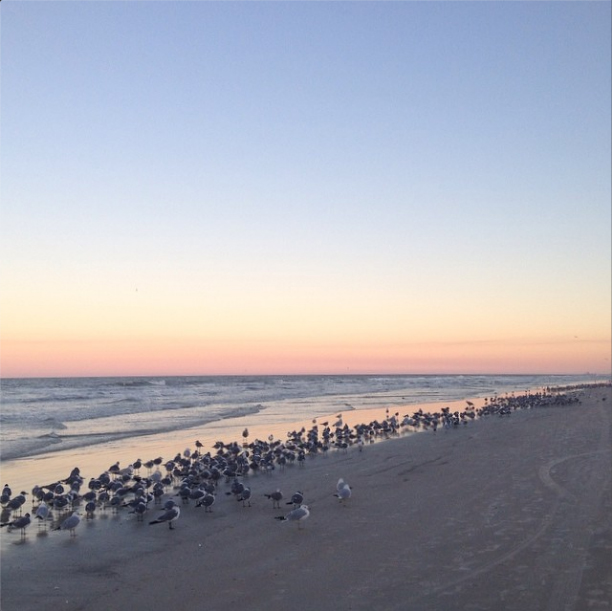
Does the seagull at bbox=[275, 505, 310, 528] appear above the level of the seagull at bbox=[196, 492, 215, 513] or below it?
above

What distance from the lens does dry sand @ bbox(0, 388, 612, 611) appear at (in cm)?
795

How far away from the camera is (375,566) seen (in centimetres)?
900

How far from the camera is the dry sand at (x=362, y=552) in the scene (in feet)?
26.1

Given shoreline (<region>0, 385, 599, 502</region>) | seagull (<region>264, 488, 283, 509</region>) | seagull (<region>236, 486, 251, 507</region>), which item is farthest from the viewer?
shoreline (<region>0, 385, 599, 502</region>)

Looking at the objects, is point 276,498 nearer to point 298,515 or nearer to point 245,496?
point 245,496

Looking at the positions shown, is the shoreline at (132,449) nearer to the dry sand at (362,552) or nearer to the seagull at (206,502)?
the seagull at (206,502)

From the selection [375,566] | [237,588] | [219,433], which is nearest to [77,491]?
[237,588]

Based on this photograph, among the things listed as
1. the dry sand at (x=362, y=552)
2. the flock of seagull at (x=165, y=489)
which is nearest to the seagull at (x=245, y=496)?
the flock of seagull at (x=165, y=489)

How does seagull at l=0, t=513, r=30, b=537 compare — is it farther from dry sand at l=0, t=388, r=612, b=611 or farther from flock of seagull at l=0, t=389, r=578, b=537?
dry sand at l=0, t=388, r=612, b=611

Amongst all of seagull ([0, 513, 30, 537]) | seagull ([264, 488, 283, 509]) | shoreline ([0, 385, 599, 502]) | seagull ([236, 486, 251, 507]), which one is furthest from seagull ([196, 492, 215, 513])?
shoreline ([0, 385, 599, 502])

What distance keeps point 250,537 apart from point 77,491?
5.41 m

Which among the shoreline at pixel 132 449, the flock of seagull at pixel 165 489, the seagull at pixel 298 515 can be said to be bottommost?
the shoreline at pixel 132 449

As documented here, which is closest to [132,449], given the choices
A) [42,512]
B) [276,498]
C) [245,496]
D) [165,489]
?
[165,489]

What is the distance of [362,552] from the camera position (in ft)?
32.0
